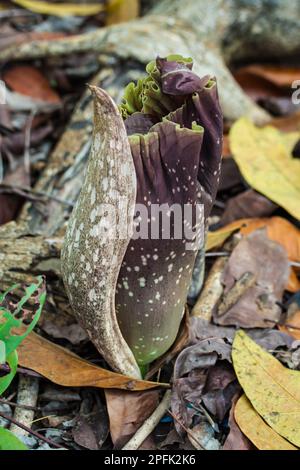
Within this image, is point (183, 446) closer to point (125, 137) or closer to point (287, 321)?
point (287, 321)

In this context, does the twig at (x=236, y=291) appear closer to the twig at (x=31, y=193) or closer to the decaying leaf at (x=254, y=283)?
the decaying leaf at (x=254, y=283)

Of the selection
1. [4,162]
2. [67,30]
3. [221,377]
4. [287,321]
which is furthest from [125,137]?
[67,30]

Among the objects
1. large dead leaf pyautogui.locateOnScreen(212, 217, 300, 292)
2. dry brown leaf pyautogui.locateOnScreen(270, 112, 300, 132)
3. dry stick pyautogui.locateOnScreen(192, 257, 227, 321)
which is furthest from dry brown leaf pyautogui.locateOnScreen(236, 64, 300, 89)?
dry stick pyautogui.locateOnScreen(192, 257, 227, 321)

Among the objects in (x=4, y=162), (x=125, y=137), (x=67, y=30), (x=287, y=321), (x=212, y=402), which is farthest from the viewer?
(x=67, y=30)

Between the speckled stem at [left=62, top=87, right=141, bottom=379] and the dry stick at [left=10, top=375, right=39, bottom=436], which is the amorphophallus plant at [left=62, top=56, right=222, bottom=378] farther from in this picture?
the dry stick at [left=10, top=375, right=39, bottom=436]

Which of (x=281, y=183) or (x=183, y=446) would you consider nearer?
(x=183, y=446)

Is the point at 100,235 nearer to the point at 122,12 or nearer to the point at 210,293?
the point at 210,293

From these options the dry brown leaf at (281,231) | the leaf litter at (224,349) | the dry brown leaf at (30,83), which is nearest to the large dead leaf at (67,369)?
the leaf litter at (224,349)
